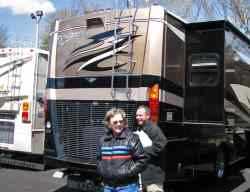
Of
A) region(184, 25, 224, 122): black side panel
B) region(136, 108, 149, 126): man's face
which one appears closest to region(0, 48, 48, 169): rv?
region(184, 25, 224, 122): black side panel

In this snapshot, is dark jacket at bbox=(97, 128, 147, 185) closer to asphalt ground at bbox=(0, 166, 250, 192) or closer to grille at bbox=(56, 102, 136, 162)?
grille at bbox=(56, 102, 136, 162)

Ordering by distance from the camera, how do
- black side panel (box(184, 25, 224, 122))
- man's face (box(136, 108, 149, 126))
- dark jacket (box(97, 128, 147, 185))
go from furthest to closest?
black side panel (box(184, 25, 224, 122)) → man's face (box(136, 108, 149, 126)) → dark jacket (box(97, 128, 147, 185))

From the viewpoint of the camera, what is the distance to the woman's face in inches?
171

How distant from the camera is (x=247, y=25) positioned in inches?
959

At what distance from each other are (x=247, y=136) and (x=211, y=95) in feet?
9.36

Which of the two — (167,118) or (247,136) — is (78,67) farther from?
(247,136)

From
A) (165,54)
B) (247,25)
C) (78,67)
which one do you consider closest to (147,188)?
(165,54)

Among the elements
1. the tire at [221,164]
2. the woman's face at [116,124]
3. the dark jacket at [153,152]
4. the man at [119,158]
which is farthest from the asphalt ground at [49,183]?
the woman's face at [116,124]

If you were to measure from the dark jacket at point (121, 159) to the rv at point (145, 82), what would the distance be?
2.39 m

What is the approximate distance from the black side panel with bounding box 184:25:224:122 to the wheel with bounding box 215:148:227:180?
1179 mm

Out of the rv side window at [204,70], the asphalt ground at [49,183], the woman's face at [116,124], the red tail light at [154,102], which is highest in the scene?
the rv side window at [204,70]

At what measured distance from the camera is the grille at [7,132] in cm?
1040

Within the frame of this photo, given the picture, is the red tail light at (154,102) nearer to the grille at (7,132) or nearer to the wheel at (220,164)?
the wheel at (220,164)

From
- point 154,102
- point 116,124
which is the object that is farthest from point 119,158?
point 154,102
